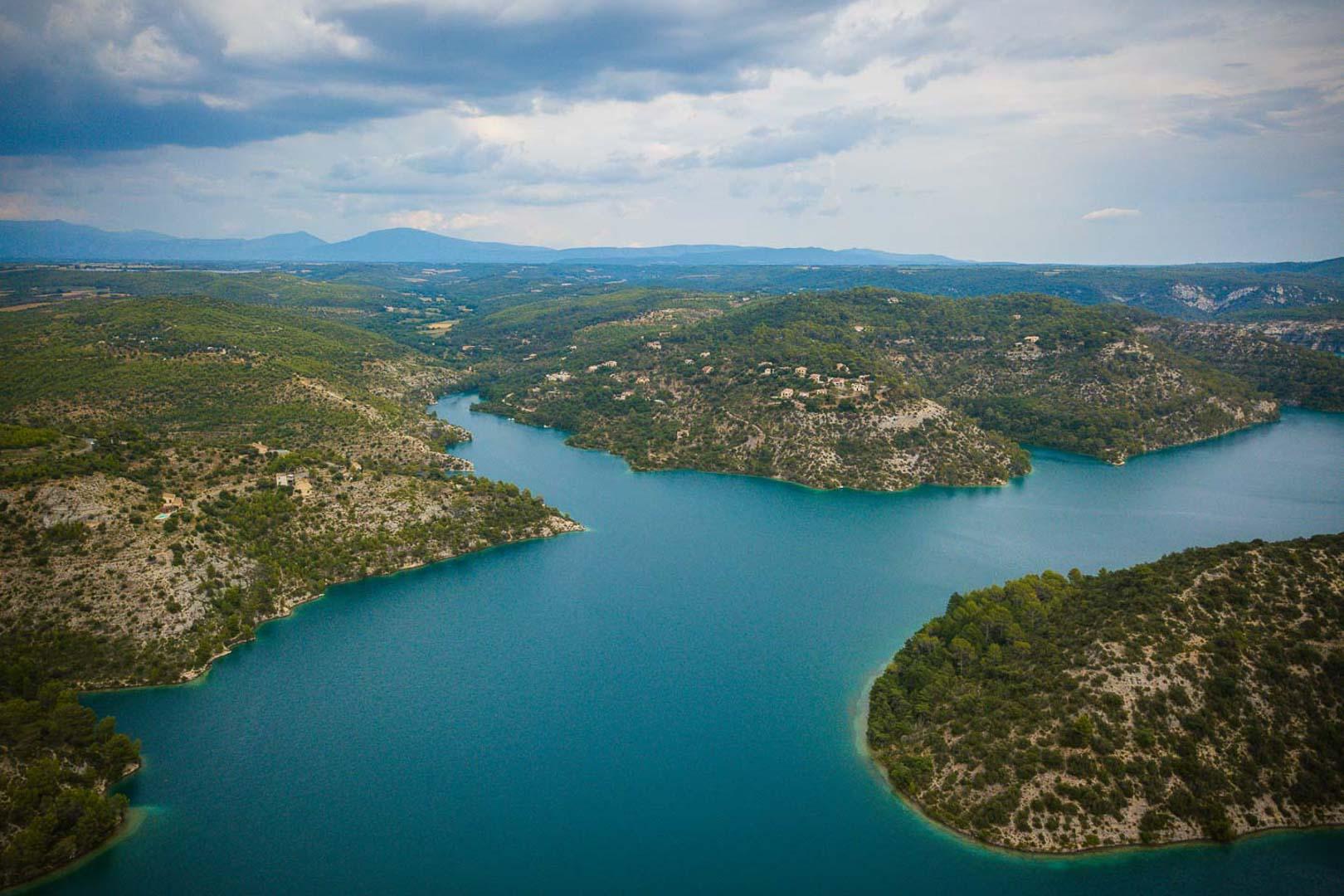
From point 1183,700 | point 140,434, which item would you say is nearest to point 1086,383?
point 1183,700

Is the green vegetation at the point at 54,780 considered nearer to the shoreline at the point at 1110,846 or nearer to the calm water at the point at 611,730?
the calm water at the point at 611,730

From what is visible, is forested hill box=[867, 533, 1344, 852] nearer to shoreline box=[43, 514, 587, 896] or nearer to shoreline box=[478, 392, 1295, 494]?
shoreline box=[43, 514, 587, 896]

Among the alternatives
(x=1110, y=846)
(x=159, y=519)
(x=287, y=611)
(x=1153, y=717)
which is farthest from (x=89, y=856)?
(x=1153, y=717)

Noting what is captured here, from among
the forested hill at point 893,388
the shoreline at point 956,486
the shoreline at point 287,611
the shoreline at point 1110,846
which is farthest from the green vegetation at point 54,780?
the forested hill at point 893,388

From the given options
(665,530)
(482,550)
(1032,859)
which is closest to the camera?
(1032,859)

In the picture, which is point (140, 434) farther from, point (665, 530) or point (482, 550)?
point (665, 530)

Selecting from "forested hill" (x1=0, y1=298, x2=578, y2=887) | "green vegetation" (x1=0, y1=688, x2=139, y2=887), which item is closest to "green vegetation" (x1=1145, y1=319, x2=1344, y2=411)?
"forested hill" (x1=0, y1=298, x2=578, y2=887)

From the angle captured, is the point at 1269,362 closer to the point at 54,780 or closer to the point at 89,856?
the point at 89,856
